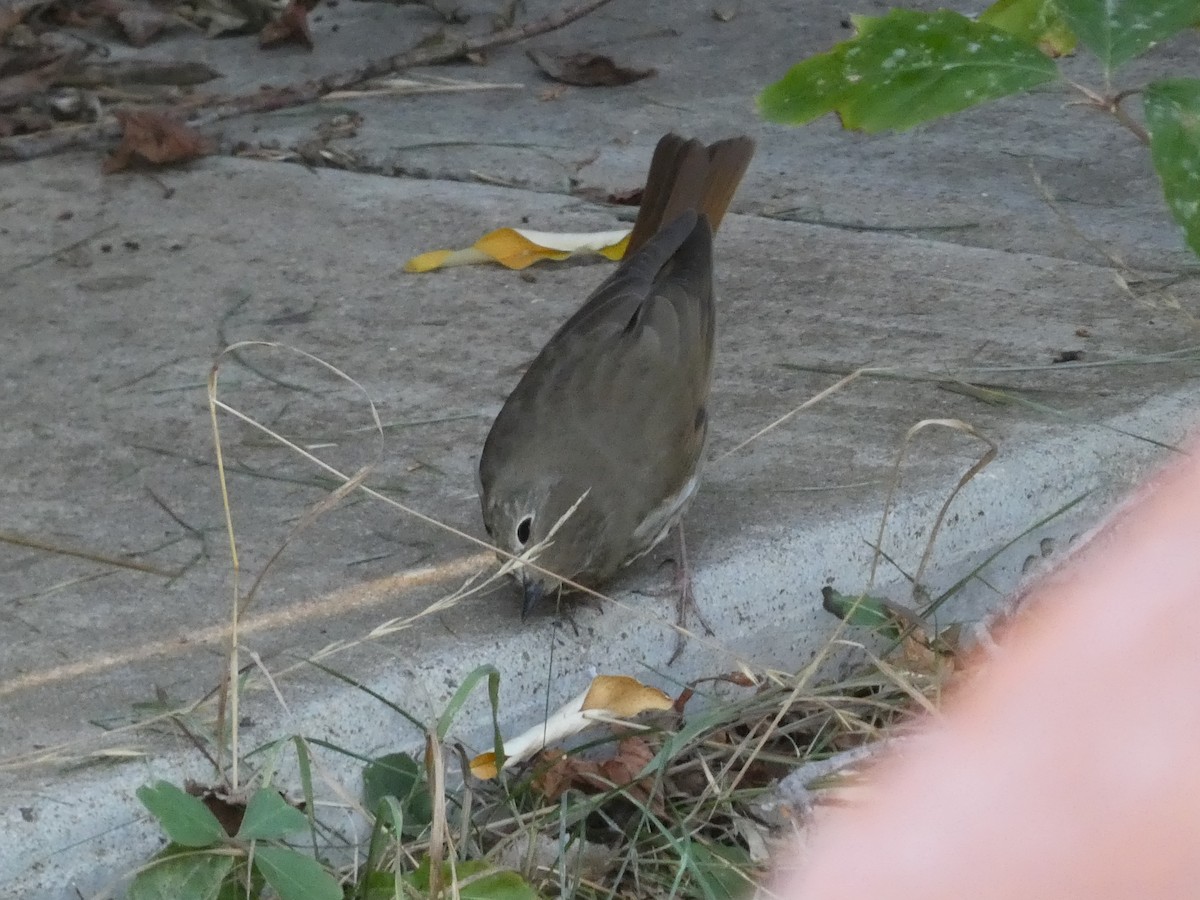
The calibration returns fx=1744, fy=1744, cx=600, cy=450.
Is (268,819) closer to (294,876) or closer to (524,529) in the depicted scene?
(294,876)

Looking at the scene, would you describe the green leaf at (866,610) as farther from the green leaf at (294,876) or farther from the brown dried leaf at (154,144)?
the brown dried leaf at (154,144)

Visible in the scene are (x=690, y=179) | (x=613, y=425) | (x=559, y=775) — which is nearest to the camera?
(x=559, y=775)

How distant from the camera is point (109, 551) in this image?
3.12m

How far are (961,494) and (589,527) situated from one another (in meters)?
0.70

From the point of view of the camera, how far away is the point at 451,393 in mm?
3807

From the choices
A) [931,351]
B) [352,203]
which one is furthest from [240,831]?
[352,203]

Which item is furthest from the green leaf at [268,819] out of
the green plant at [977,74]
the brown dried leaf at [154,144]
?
the brown dried leaf at [154,144]

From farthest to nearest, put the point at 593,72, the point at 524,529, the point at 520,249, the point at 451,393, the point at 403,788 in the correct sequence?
the point at 593,72 < the point at 520,249 < the point at 451,393 < the point at 524,529 < the point at 403,788

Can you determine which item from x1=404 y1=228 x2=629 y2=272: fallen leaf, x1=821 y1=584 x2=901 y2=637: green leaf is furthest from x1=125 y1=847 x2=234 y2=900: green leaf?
x1=404 y1=228 x2=629 y2=272: fallen leaf

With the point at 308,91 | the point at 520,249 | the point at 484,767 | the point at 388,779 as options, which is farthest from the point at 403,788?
the point at 308,91

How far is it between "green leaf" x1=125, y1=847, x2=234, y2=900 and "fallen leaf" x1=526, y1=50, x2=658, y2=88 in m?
4.44

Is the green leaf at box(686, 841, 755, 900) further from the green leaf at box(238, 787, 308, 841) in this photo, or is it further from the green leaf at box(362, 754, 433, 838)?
the green leaf at box(238, 787, 308, 841)

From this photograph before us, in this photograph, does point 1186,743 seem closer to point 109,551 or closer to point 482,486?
point 482,486

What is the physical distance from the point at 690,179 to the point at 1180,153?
198 centimetres
